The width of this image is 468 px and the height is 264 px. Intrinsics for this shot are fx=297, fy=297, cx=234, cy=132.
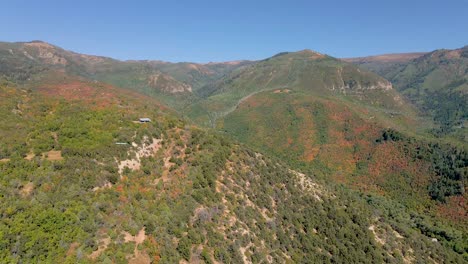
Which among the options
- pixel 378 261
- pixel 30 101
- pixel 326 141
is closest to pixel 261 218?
pixel 378 261

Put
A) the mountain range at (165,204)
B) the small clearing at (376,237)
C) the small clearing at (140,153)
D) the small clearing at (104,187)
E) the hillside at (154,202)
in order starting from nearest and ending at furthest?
the hillside at (154,202) → the mountain range at (165,204) → the small clearing at (104,187) → the small clearing at (140,153) → the small clearing at (376,237)

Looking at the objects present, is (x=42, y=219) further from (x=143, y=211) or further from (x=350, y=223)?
(x=350, y=223)

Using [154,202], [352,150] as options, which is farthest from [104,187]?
[352,150]

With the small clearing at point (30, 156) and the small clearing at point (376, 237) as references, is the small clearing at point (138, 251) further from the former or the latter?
the small clearing at point (376, 237)

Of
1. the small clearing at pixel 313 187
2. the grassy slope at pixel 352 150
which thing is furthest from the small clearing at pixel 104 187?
the grassy slope at pixel 352 150

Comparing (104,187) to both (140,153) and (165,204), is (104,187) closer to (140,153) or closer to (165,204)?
(165,204)

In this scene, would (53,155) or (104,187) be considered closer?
(104,187)

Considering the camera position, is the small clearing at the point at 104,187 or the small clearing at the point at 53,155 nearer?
the small clearing at the point at 104,187

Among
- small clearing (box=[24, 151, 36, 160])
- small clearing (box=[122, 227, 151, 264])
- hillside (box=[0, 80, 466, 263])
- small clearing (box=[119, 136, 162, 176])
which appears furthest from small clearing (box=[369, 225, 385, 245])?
small clearing (box=[24, 151, 36, 160])

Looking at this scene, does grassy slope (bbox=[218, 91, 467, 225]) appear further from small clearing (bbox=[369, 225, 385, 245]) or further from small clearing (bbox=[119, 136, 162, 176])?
small clearing (bbox=[119, 136, 162, 176])
